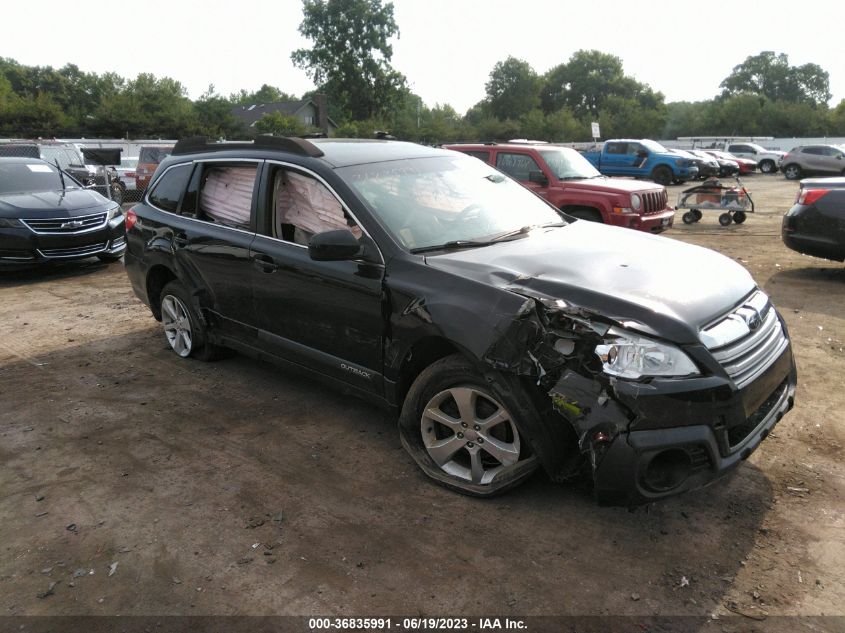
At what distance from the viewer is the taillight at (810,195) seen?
305 inches

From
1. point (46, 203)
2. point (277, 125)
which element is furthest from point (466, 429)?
point (277, 125)

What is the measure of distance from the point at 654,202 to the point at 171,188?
7456mm

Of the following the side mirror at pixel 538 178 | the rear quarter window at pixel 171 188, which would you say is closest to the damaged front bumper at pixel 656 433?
the rear quarter window at pixel 171 188

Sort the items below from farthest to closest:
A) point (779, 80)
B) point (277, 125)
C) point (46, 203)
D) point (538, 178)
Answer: point (779, 80) → point (277, 125) → point (538, 178) → point (46, 203)

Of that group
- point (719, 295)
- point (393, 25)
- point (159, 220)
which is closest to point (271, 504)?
point (719, 295)

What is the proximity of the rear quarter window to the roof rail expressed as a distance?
0.59ft

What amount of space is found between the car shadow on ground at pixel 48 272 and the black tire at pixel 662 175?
2147 cm

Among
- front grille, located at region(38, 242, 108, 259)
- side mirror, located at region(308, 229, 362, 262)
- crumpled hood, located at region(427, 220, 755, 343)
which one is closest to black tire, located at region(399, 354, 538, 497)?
crumpled hood, located at region(427, 220, 755, 343)

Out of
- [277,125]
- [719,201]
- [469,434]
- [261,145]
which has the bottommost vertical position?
[469,434]

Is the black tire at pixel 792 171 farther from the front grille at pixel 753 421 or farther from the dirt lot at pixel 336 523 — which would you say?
the front grille at pixel 753 421

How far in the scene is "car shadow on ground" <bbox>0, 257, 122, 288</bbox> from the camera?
918 centimetres

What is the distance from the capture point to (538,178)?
A: 390 inches

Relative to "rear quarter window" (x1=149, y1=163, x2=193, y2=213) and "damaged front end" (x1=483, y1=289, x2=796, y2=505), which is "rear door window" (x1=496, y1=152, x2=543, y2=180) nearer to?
"rear quarter window" (x1=149, y1=163, x2=193, y2=213)

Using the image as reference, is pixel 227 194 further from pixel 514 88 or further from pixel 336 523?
pixel 514 88
